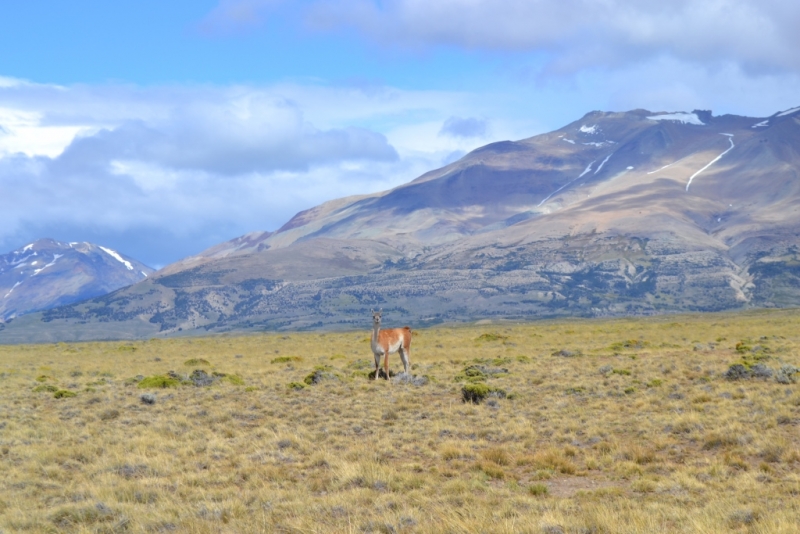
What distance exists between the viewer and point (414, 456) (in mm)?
15586

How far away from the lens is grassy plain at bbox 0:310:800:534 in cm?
1092

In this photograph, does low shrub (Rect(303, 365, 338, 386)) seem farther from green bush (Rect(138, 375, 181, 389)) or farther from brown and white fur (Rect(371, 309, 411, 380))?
green bush (Rect(138, 375, 181, 389))

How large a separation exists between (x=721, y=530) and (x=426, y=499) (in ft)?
14.3

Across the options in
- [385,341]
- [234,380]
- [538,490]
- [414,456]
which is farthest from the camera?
[234,380]

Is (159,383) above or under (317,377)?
above

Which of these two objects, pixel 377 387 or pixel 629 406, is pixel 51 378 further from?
pixel 629 406

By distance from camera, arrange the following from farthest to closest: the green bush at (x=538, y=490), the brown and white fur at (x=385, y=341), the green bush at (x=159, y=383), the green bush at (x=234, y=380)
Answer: the green bush at (x=234, y=380) < the green bush at (x=159, y=383) < the brown and white fur at (x=385, y=341) < the green bush at (x=538, y=490)

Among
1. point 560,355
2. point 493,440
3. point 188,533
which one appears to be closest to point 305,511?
point 188,533

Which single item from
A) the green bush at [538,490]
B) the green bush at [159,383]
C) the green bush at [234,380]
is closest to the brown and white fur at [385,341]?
the green bush at [234,380]

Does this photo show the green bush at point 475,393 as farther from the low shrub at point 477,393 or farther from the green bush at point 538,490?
the green bush at point 538,490

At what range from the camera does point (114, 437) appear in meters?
17.7

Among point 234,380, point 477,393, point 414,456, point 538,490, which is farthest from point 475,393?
point 234,380

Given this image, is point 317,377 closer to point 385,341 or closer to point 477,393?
point 385,341

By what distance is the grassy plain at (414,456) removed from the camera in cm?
1092
